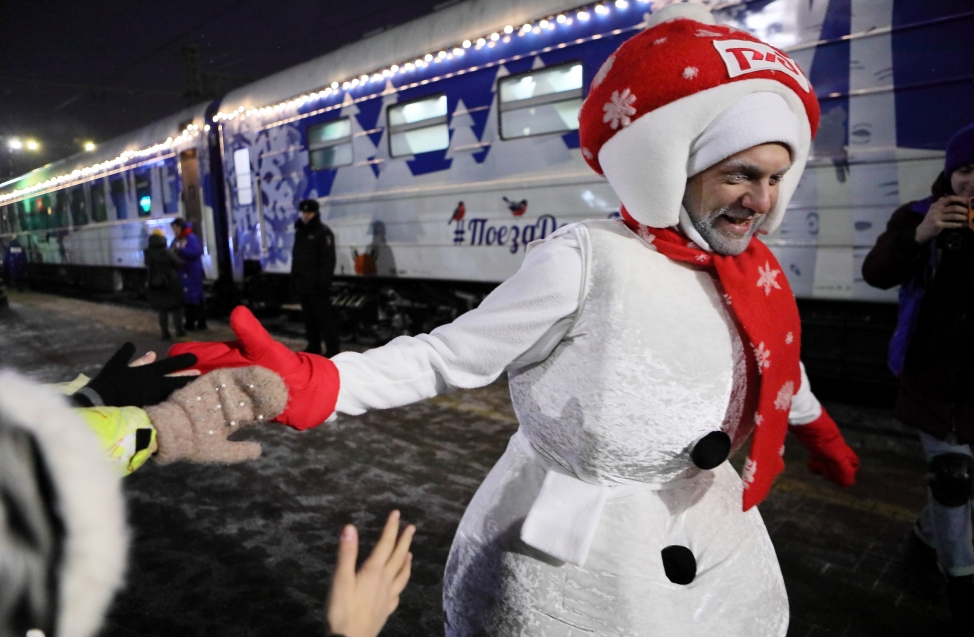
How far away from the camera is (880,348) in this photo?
184 inches

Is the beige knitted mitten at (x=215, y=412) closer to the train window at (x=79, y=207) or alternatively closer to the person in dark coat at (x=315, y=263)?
Answer: the person in dark coat at (x=315, y=263)

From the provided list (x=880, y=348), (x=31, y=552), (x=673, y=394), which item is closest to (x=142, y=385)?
(x=31, y=552)

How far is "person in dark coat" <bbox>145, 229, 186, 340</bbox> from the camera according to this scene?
30.4 ft

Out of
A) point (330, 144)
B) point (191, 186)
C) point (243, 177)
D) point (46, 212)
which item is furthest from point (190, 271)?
point (46, 212)

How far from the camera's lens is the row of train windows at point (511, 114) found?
5652 millimetres

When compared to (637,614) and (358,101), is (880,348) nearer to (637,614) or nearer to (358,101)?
(637,614)

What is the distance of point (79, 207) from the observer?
16391 millimetres

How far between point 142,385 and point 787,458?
13.6ft

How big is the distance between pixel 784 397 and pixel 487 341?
692 mm

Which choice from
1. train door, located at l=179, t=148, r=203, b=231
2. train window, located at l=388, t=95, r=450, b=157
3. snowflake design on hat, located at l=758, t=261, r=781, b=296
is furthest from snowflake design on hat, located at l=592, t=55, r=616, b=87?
train door, located at l=179, t=148, r=203, b=231

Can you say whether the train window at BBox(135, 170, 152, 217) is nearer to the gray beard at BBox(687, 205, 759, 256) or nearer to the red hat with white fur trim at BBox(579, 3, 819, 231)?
the red hat with white fur trim at BBox(579, 3, 819, 231)

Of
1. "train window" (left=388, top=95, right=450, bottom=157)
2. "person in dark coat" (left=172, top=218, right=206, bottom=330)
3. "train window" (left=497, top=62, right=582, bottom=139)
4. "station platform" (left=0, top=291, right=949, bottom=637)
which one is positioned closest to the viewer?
"station platform" (left=0, top=291, right=949, bottom=637)

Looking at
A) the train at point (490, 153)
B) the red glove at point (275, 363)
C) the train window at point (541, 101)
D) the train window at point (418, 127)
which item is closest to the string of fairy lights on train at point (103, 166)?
the train at point (490, 153)

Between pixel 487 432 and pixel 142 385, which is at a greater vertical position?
pixel 142 385
